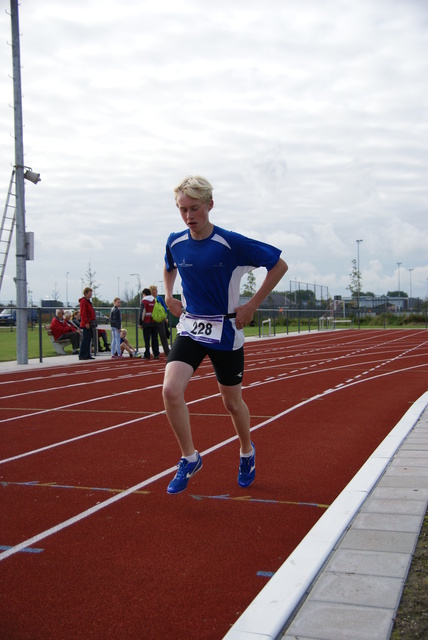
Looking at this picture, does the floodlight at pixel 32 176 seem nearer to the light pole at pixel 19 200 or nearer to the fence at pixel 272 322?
the light pole at pixel 19 200

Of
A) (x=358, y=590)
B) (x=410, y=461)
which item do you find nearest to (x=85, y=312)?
(x=410, y=461)

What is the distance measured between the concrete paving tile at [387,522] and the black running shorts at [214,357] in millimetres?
1195

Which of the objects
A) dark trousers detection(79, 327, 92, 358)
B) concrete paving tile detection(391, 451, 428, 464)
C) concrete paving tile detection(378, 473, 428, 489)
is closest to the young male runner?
concrete paving tile detection(378, 473, 428, 489)

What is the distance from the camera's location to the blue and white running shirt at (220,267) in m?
4.76

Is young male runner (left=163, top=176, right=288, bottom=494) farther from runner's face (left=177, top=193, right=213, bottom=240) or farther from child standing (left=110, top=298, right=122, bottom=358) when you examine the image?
child standing (left=110, top=298, right=122, bottom=358)

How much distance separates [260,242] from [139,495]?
1.91 meters

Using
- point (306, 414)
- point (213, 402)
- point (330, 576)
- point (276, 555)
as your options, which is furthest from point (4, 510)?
point (213, 402)

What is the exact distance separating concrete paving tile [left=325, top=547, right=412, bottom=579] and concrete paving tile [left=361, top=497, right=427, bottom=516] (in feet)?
2.38

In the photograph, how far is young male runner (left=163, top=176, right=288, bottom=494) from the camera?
4.70 m

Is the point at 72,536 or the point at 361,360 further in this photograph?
the point at 361,360

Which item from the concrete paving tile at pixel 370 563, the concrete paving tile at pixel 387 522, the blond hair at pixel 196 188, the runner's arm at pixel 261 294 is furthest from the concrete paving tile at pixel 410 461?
the blond hair at pixel 196 188

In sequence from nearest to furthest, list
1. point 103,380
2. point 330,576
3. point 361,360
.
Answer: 1. point 330,576
2. point 103,380
3. point 361,360

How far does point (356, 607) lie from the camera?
3.00m

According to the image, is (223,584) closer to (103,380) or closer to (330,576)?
(330,576)
